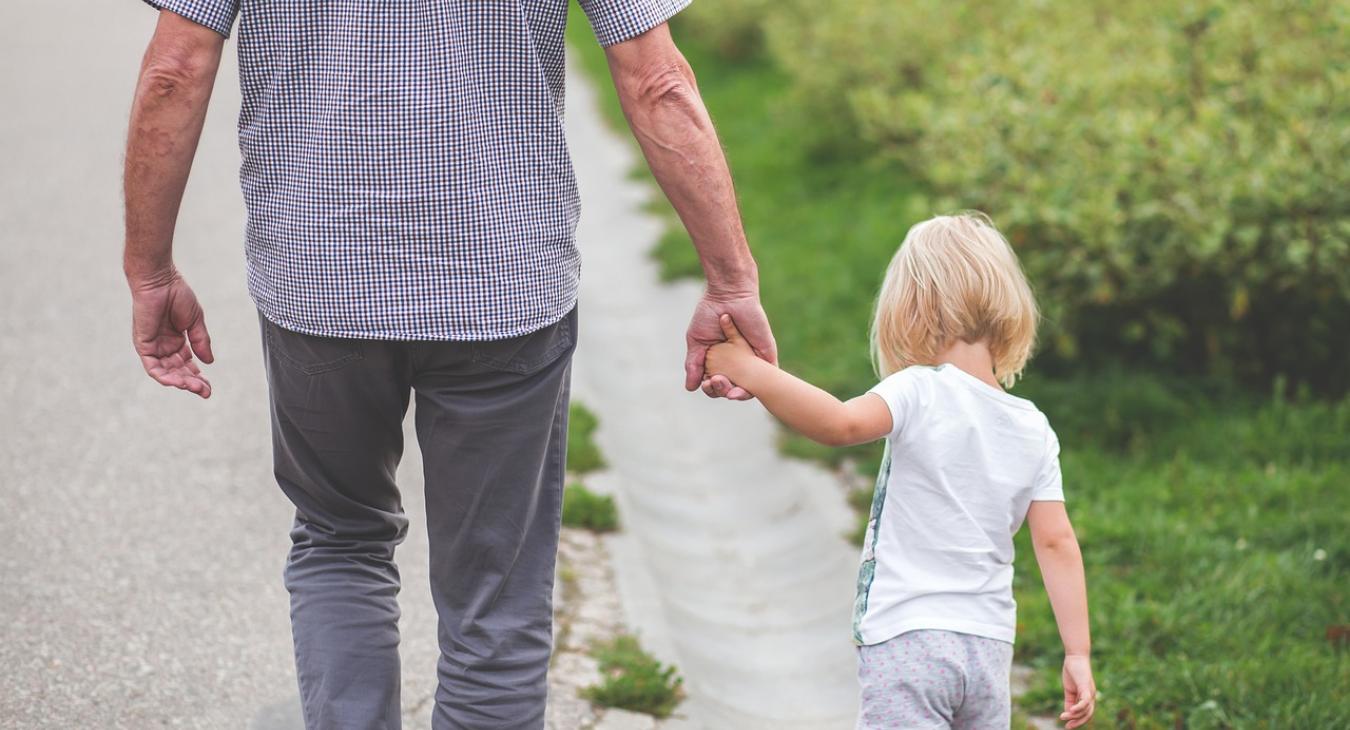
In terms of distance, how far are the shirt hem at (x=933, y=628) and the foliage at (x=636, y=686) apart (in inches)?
40.7

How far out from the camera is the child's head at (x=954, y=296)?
229 cm

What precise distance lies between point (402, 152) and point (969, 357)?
1.01m

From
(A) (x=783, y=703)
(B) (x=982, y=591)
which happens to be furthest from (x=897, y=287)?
(A) (x=783, y=703)

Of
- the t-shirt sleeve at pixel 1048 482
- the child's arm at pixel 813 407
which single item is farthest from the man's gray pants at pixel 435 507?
the t-shirt sleeve at pixel 1048 482

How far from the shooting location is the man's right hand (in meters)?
2.36

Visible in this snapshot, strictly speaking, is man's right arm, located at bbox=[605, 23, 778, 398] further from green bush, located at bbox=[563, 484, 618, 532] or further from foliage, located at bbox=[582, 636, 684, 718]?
green bush, located at bbox=[563, 484, 618, 532]

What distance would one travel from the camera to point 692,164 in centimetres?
220

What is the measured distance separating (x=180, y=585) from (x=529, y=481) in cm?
167

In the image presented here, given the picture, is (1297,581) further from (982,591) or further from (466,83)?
(466,83)

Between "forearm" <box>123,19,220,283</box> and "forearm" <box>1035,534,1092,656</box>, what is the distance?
1.56 meters

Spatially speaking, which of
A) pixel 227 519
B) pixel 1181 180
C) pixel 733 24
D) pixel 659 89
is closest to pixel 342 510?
pixel 659 89

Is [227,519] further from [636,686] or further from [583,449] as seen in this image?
[636,686]

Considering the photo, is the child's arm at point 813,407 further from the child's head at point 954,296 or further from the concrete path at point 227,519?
the concrete path at point 227,519

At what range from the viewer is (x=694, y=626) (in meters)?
3.83
